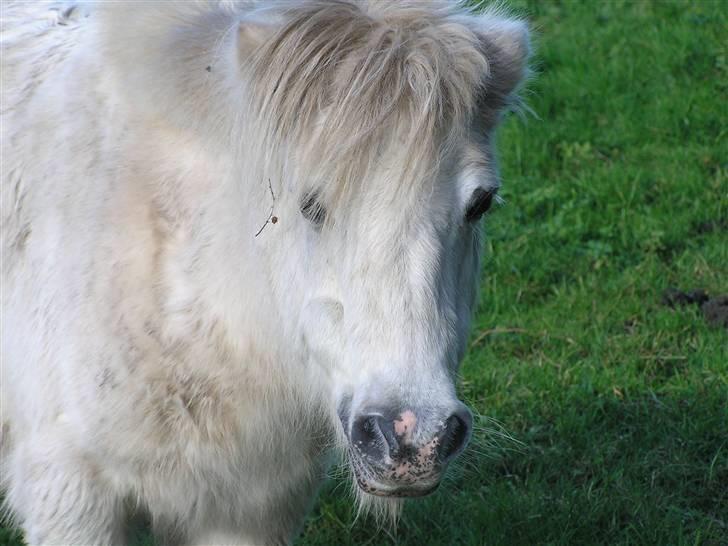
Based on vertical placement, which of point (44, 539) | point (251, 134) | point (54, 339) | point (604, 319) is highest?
point (251, 134)

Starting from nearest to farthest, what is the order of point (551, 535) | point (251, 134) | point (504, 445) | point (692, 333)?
point (251, 134)
point (551, 535)
point (504, 445)
point (692, 333)

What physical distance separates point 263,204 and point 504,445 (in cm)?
213

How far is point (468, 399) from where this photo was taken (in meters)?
4.87

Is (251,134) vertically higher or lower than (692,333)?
higher

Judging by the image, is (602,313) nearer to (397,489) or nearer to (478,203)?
(478,203)

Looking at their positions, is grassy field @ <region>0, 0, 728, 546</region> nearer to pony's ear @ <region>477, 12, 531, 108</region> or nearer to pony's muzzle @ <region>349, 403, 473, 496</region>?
pony's ear @ <region>477, 12, 531, 108</region>

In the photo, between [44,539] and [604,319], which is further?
[604,319]

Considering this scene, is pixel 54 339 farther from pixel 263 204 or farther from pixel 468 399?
pixel 468 399

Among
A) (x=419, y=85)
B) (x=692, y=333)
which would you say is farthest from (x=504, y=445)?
(x=419, y=85)

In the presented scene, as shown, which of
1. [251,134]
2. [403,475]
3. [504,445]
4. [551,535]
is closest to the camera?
[403,475]

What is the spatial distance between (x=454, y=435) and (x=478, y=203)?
1.94 feet

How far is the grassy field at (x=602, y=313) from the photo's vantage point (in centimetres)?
430

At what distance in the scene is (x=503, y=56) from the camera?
9.86 ft

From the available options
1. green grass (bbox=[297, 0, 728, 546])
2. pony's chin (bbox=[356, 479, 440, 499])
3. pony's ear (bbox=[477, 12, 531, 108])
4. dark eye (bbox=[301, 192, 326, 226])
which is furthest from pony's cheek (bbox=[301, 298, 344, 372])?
green grass (bbox=[297, 0, 728, 546])
